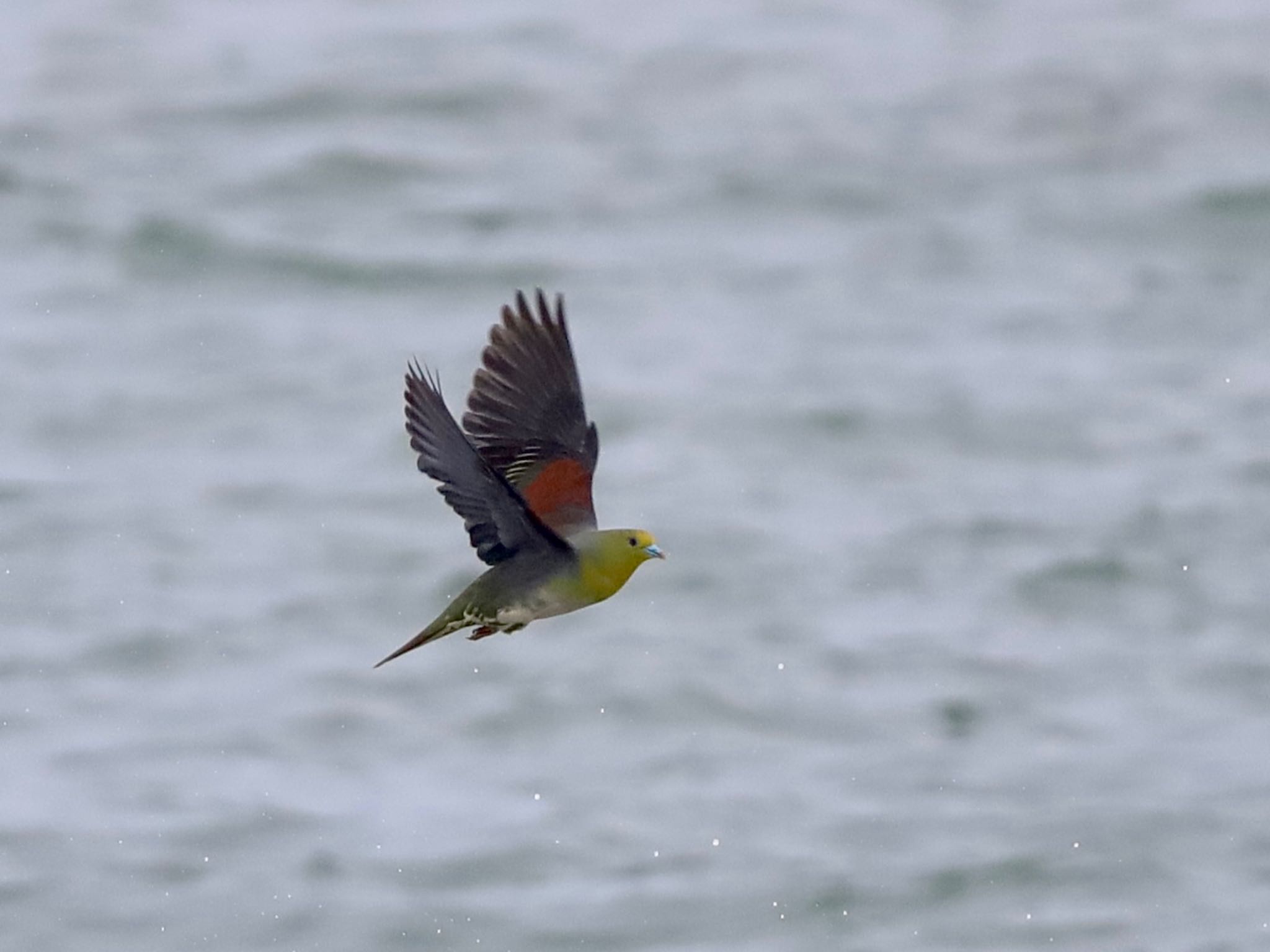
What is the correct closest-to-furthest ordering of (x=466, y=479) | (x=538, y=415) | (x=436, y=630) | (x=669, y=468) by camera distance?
(x=466, y=479), (x=436, y=630), (x=538, y=415), (x=669, y=468)

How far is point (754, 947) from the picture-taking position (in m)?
17.6

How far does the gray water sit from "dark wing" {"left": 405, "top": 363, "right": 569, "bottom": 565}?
1200cm

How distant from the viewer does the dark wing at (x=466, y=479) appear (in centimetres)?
557

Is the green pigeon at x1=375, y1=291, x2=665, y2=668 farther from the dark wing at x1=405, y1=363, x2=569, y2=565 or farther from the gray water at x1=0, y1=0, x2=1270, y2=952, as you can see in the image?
the gray water at x1=0, y1=0, x2=1270, y2=952

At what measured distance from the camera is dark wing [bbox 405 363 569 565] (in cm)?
557

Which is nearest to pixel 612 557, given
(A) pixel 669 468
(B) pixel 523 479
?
(B) pixel 523 479

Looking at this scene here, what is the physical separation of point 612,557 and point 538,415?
2.43ft

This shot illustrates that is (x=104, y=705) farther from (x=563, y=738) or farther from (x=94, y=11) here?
(x=94, y=11)

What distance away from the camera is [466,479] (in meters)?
5.69

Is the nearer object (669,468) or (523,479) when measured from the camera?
(523,479)

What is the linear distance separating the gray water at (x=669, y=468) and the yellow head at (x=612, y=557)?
12.0 meters

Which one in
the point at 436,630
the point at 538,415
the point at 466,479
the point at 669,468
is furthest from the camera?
the point at 669,468

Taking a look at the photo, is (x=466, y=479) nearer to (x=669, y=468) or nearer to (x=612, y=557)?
(x=612, y=557)

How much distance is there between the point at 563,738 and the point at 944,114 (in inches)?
327
